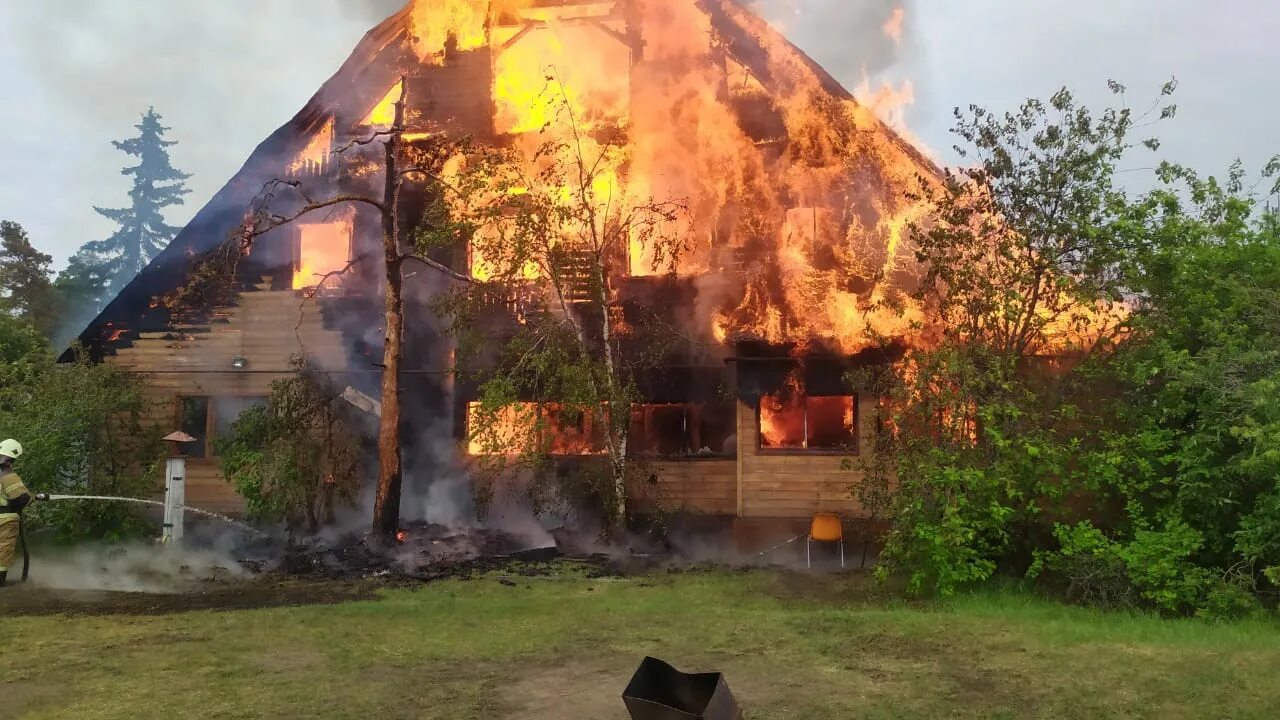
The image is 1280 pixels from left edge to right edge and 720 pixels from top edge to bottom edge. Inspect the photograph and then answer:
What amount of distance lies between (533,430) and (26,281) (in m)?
28.6

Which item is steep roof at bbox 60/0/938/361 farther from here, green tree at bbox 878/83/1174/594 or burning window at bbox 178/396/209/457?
green tree at bbox 878/83/1174/594

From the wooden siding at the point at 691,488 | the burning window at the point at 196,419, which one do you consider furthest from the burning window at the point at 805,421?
the burning window at the point at 196,419

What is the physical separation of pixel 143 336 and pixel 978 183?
51.4ft

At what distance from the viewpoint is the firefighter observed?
10.4m

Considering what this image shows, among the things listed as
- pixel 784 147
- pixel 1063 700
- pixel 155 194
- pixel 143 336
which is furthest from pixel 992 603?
pixel 155 194

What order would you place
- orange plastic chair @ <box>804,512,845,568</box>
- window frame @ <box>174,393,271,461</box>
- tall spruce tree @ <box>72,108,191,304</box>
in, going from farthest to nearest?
tall spruce tree @ <box>72,108,191,304</box>, window frame @ <box>174,393,271,461</box>, orange plastic chair @ <box>804,512,845,568</box>

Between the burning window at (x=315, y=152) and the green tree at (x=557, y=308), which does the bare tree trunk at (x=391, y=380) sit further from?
the burning window at (x=315, y=152)

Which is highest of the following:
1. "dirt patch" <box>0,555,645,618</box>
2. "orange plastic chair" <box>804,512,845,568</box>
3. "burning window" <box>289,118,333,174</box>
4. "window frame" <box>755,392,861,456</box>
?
"burning window" <box>289,118,333,174</box>

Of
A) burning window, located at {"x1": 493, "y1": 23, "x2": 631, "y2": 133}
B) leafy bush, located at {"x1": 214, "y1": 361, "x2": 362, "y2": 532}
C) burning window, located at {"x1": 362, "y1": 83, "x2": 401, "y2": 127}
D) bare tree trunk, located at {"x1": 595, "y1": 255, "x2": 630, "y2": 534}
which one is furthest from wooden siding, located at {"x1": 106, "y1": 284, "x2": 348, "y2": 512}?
A: bare tree trunk, located at {"x1": 595, "y1": 255, "x2": 630, "y2": 534}

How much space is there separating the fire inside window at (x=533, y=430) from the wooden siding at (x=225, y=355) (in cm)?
357

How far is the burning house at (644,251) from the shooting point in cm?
1453

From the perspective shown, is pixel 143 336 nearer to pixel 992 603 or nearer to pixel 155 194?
pixel 992 603

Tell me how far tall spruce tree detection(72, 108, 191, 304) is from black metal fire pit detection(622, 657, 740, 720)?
154 feet

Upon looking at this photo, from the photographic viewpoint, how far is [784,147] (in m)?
16.0
